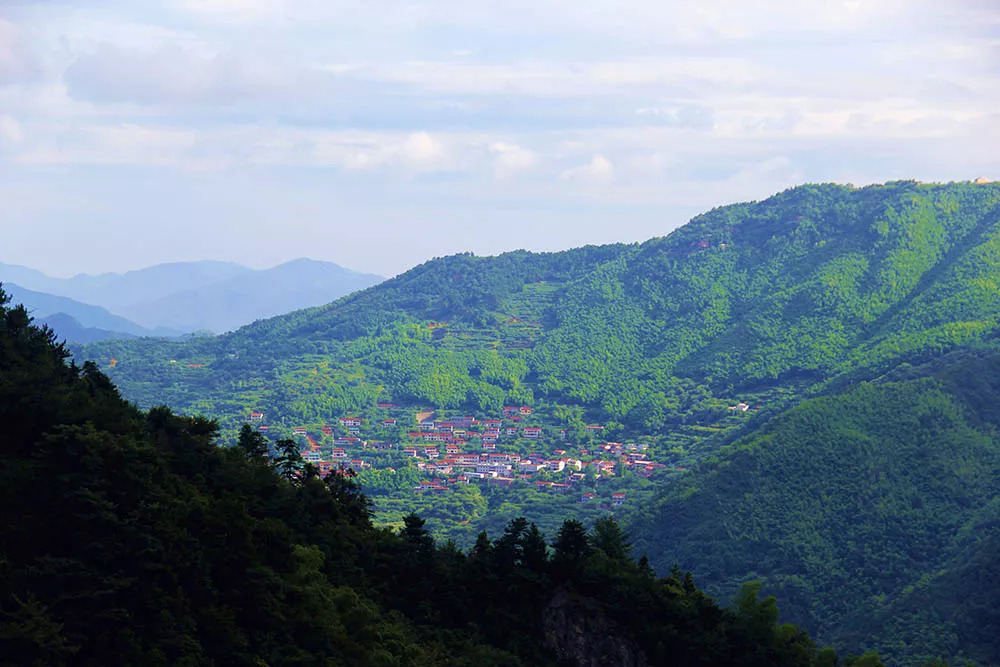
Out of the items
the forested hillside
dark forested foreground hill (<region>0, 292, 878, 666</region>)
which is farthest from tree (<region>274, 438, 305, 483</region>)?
the forested hillside

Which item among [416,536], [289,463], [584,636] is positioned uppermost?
[289,463]

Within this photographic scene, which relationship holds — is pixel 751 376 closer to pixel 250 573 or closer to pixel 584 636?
pixel 584 636

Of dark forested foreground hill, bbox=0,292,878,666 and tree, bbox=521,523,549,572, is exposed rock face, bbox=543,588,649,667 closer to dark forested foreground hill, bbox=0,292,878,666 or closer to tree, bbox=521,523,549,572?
dark forested foreground hill, bbox=0,292,878,666

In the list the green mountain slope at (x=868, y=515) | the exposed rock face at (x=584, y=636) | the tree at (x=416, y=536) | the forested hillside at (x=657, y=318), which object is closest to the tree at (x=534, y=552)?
the exposed rock face at (x=584, y=636)

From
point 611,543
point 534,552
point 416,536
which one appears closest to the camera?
point 534,552

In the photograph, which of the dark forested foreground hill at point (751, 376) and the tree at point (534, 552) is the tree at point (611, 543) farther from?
the dark forested foreground hill at point (751, 376)

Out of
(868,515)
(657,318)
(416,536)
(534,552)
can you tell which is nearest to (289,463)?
(416,536)

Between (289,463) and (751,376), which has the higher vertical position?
(751,376)
